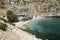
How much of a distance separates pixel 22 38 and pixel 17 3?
106885 mm

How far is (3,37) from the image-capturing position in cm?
5578

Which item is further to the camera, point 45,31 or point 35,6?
point 35,6

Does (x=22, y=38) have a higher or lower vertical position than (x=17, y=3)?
higher

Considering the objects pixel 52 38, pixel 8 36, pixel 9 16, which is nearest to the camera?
pixel 8 36

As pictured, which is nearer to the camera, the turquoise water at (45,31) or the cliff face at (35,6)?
the turquoise water at (45,31)

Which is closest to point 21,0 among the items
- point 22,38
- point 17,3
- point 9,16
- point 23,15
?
point 17,3

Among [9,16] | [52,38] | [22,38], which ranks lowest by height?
[9,16]

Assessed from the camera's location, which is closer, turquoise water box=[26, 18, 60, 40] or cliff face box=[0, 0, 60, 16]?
turquoise water box=[26, 18, 60, 40]

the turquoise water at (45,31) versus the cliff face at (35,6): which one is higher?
the turquoise water at (45,31)

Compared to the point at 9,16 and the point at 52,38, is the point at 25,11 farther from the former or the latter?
the point at 52,38

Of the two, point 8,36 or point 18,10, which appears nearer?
point 8,36

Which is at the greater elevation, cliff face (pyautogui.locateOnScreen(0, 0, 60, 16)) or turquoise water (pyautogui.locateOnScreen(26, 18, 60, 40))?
turquoise water (pyautogui.locateOnScreen(26, 18, 60, 40))

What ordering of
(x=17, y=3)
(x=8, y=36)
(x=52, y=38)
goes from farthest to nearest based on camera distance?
1. (x=17, y=3)
2. (x=52, y=38)
3. (x=8, y=36)

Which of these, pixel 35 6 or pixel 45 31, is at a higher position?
pixel 45 31
